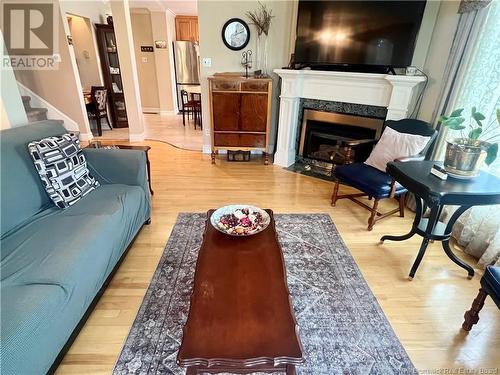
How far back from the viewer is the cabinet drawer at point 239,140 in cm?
385

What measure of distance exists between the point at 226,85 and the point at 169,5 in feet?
12.1

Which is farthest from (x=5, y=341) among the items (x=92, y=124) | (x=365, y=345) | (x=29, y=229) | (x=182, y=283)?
(x=92, y=124)

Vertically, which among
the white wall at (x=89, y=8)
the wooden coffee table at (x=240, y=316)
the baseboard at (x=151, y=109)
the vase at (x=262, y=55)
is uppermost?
the white wall at (x=89, y=8)

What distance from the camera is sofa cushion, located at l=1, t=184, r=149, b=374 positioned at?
108 cm

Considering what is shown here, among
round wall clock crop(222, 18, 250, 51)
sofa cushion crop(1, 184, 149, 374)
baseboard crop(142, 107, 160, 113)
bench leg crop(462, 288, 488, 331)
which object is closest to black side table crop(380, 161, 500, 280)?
bench leg crop(462, 288, 488, 331)

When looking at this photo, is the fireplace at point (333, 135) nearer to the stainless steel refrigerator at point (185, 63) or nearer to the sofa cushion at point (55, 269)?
the sofa cushion at point (55, 269)

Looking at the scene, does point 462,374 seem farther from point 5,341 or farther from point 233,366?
point 5,341

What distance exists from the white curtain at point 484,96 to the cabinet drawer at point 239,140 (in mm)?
2256

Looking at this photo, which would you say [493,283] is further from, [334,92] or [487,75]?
[334,92]

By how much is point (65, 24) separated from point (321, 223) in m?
4.86

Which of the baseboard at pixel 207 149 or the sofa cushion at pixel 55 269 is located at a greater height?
the sofa cushion at pixel 55 269

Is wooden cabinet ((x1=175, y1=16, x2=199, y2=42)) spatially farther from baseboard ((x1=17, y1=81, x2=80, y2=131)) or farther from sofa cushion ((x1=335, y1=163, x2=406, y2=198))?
sofa cushion ((x1=335, y1=163, x2=406, y2=198))

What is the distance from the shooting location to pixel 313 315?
5.40 ft

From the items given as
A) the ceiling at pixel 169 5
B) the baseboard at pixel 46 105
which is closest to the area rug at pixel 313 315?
the baseboard at pixel 46 105
